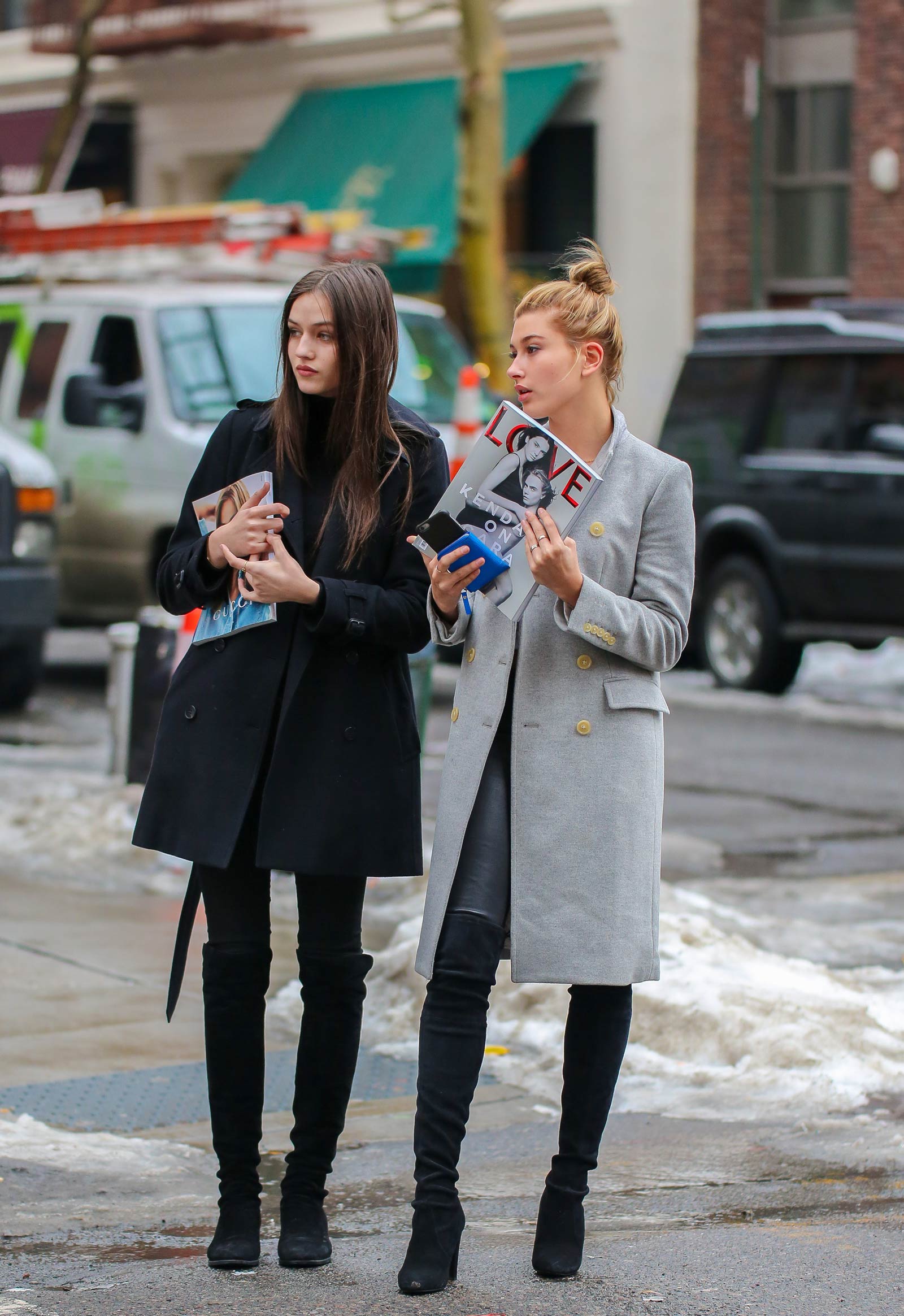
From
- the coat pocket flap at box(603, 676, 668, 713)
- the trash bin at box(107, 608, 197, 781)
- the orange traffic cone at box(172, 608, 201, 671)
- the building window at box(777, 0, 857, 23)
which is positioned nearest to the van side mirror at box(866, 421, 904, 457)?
the trash bin at box(107, 608, 197, 781)

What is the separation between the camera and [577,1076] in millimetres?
3725

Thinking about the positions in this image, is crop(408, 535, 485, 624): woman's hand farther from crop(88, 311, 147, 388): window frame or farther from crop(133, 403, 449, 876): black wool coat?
crop(88, 311, 147, 388): window frame

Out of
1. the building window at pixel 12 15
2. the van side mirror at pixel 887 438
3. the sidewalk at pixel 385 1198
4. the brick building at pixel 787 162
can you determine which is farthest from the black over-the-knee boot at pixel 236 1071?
the building window at pixel 12 15

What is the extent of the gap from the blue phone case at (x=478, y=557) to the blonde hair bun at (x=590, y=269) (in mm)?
510

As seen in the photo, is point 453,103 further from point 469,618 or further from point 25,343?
point 469,618

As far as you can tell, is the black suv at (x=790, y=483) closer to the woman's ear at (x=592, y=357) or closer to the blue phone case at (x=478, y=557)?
the woman's ear at (x=592, y=357)

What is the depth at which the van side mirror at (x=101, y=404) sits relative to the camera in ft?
39.4

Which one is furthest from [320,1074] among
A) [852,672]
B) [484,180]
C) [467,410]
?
[484,180]

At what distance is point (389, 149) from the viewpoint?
21.3 m

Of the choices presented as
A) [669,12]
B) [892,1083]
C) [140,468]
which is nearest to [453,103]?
[669,12]

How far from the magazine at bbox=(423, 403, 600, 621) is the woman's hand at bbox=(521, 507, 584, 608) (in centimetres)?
3

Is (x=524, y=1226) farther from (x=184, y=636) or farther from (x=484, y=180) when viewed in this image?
(x=484, y=180)

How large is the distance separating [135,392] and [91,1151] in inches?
323

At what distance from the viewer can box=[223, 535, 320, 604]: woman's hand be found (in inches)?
143
